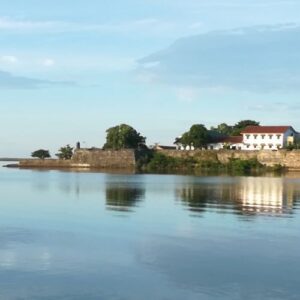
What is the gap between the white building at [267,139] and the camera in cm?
8694

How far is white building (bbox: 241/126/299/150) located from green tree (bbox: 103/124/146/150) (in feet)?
49.3

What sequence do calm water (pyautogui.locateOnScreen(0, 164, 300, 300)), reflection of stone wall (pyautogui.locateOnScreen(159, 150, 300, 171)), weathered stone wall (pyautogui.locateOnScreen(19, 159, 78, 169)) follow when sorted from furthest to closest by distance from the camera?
weathered stone wall (pyautogui.locateOnScreen(19, 159, 78, 169))
reflection of stone wall (pyautogui.locateOnScreen(159, 150, 300, 171))
calm water (pyautogui.locateOnScreen(0, 164, 300, 300))

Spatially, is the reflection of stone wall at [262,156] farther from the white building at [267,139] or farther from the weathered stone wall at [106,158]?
the weathered stone wall at [106,158]

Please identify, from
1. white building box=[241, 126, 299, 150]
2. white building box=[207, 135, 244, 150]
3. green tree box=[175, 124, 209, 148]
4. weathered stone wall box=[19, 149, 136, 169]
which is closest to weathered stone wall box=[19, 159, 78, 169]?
weathered stone wall box=[19, 149, 136, 169]

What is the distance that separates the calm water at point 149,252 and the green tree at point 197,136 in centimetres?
6258

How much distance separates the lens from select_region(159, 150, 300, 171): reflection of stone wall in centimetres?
7806

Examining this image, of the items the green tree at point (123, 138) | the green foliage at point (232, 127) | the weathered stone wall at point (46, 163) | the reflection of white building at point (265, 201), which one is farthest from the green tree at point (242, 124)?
the reflection of white building at point (265, 201)

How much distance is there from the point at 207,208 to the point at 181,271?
12237 millimetres

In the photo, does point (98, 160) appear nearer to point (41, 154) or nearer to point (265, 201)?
point (41, 154)

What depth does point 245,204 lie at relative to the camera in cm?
2619

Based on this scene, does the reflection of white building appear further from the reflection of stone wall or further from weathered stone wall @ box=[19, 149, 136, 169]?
weathered stone wall @ box=[19, 149, 136, 169]

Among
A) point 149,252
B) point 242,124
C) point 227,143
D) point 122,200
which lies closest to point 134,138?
point 227,143

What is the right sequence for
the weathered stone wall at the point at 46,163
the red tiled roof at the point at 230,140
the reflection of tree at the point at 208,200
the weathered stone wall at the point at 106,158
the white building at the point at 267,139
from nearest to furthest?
the reflection of tree at the point at 208,200
the weathered stone wall at the point at 106,158
the white building at the point at 267,139
the red tiled roof at the point at 230,140
the weathered stone wall at the point at 46,163

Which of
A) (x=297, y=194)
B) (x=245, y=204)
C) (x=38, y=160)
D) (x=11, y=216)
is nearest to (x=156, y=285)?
(x=11, y=216)
